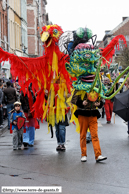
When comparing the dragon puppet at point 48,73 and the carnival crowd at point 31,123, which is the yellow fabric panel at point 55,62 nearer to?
the dragon puppet at point 48,73

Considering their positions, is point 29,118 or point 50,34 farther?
point 29,118

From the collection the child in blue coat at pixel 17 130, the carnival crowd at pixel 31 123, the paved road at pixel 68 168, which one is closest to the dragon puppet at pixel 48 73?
the carnival crowd at pixel 31 123

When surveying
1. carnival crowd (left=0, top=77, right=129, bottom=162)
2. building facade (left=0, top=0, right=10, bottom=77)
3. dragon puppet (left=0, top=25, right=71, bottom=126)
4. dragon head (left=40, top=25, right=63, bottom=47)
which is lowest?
carnival crowd (left=0, top=77, right=129, bottom=162)

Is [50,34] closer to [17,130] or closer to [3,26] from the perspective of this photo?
[17,130]

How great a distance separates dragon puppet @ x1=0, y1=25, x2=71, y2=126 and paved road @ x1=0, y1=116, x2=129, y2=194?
971mm

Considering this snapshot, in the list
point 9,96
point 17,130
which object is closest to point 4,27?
point 9,96

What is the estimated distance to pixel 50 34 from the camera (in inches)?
341

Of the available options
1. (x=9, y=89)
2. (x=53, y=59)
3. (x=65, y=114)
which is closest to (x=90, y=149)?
(x=65, y=114)

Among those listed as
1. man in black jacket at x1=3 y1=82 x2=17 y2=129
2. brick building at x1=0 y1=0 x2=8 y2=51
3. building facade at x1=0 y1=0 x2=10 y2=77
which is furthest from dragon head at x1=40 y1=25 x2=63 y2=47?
brick building at x1=0 y1=0 x2=8 y2=51

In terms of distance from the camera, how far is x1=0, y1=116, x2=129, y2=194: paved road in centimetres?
584

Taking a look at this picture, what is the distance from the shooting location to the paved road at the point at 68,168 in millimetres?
5844

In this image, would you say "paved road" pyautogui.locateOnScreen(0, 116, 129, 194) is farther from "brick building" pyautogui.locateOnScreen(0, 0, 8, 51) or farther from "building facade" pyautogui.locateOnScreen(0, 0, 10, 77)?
"brick building" pyautogui.locateOnScreen(0, 0, 8, 51)

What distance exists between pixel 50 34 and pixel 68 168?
10.0ft

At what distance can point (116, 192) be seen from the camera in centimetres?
545
